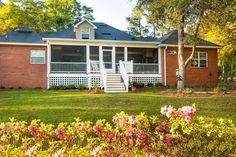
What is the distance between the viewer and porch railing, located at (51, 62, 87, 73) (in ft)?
81.0

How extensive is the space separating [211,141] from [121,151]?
1339 mm

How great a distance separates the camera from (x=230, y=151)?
5051 millimetres

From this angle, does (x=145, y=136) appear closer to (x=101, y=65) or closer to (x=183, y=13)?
(x=183, y=13)

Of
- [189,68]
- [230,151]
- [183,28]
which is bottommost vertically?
[230,151]

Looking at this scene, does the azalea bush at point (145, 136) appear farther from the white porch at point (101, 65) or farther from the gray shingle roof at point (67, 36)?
the gray shingle roof at point (67, 36)

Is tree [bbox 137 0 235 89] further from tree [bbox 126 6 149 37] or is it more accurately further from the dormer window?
tree [bbox 126 6 149 37]

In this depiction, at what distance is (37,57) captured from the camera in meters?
25.5

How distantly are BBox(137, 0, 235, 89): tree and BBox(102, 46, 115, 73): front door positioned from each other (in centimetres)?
491

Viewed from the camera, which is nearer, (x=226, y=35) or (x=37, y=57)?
(x=37, y=57)

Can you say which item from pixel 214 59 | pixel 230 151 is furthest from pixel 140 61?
pixel 230 151

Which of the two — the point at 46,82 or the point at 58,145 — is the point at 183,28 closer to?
the point at 46,82

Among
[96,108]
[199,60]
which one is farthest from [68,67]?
[96,108]

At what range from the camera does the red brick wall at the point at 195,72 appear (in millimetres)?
27156

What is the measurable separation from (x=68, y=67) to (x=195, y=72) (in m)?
10.4
